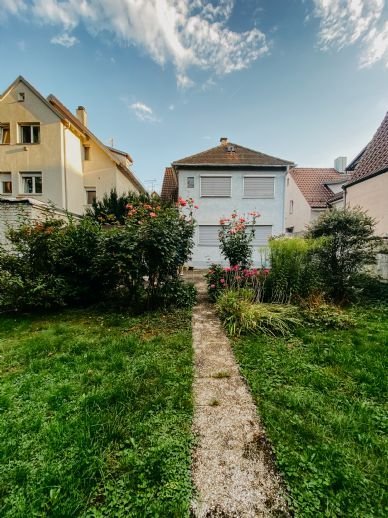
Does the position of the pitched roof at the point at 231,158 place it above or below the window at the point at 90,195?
above

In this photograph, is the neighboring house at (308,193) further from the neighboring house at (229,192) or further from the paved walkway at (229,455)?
the paved walkway at (229,455)

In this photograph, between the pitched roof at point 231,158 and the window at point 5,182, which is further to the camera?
the window at point 5,182

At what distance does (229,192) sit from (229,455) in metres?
12.3

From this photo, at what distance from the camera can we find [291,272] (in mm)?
5148

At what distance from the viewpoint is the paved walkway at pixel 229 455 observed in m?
1.29

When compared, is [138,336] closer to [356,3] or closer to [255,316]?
[255,316]

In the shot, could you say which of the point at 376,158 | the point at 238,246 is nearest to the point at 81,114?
the point at 238,246

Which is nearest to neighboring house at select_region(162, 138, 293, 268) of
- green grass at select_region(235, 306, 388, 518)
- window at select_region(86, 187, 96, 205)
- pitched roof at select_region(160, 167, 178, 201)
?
pitched roof at select_region(160, 167, 178, 201)

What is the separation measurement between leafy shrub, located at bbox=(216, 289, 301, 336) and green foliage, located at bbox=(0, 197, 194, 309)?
1260 mm

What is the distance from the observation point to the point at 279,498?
1.33m

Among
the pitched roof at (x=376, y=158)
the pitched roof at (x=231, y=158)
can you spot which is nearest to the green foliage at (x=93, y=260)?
the pitched roof at (x=231, y=158)

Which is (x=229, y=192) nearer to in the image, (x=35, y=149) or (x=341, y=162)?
(x=35, y=149)

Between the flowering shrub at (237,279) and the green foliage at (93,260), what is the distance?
702mm

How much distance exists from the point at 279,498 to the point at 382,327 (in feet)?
12.7
